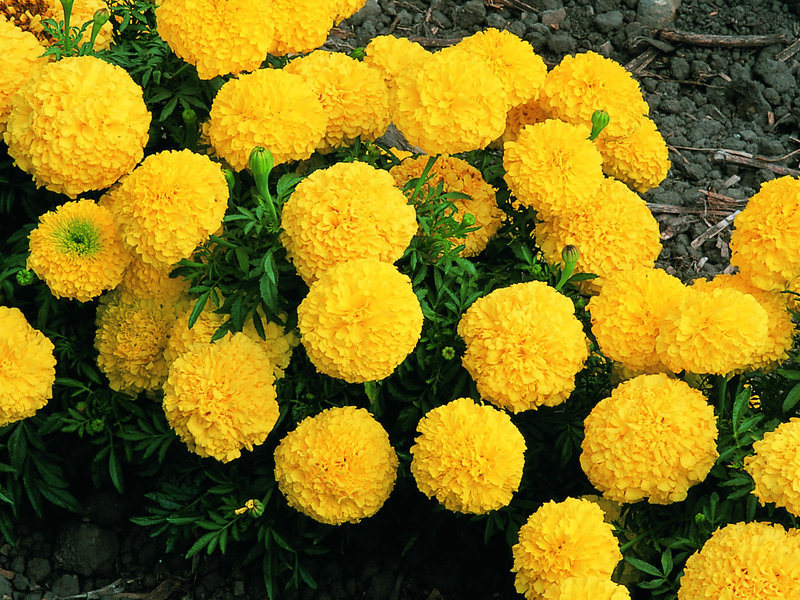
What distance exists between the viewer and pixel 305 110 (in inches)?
108

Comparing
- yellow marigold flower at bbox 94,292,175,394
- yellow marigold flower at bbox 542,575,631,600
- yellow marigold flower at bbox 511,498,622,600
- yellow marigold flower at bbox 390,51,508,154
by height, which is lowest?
yellow marigold flower at bbox 94,292,175,394

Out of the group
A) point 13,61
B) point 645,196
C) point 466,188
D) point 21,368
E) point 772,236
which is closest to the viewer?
point 772,236

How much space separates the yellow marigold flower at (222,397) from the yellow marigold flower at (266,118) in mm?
562

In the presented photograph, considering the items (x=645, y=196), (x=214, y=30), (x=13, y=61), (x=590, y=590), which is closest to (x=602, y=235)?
(x=590, y=590)

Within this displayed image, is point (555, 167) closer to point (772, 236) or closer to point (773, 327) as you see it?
point (772, 236)

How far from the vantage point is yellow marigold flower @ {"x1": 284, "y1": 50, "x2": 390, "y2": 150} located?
2918mm

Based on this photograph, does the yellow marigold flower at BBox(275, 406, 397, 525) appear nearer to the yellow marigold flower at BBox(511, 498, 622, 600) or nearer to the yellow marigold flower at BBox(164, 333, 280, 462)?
the yellow marigold flower at BBox(164, 333, 280, 462)

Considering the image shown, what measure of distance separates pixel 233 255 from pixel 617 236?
1231mm

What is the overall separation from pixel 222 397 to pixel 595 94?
5.17 ft

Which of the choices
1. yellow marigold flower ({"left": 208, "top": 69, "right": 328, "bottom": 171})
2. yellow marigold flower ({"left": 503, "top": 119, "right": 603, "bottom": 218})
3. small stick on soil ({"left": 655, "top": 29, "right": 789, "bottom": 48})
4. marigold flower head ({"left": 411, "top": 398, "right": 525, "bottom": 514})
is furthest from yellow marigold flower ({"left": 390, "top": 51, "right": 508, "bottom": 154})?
small stick on soil ({"left": 655, "top": 29, "right": 789, "bottom": 48})

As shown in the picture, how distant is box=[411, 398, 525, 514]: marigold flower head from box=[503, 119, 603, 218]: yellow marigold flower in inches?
28.3

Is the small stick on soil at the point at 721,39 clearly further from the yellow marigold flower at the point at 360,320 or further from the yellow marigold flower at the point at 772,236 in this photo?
the yellow marigold flower at the point at 360,320

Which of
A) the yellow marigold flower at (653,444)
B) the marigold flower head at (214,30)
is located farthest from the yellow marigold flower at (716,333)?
the marigold flower head at (214,30)

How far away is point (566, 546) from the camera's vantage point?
232 centimetres
